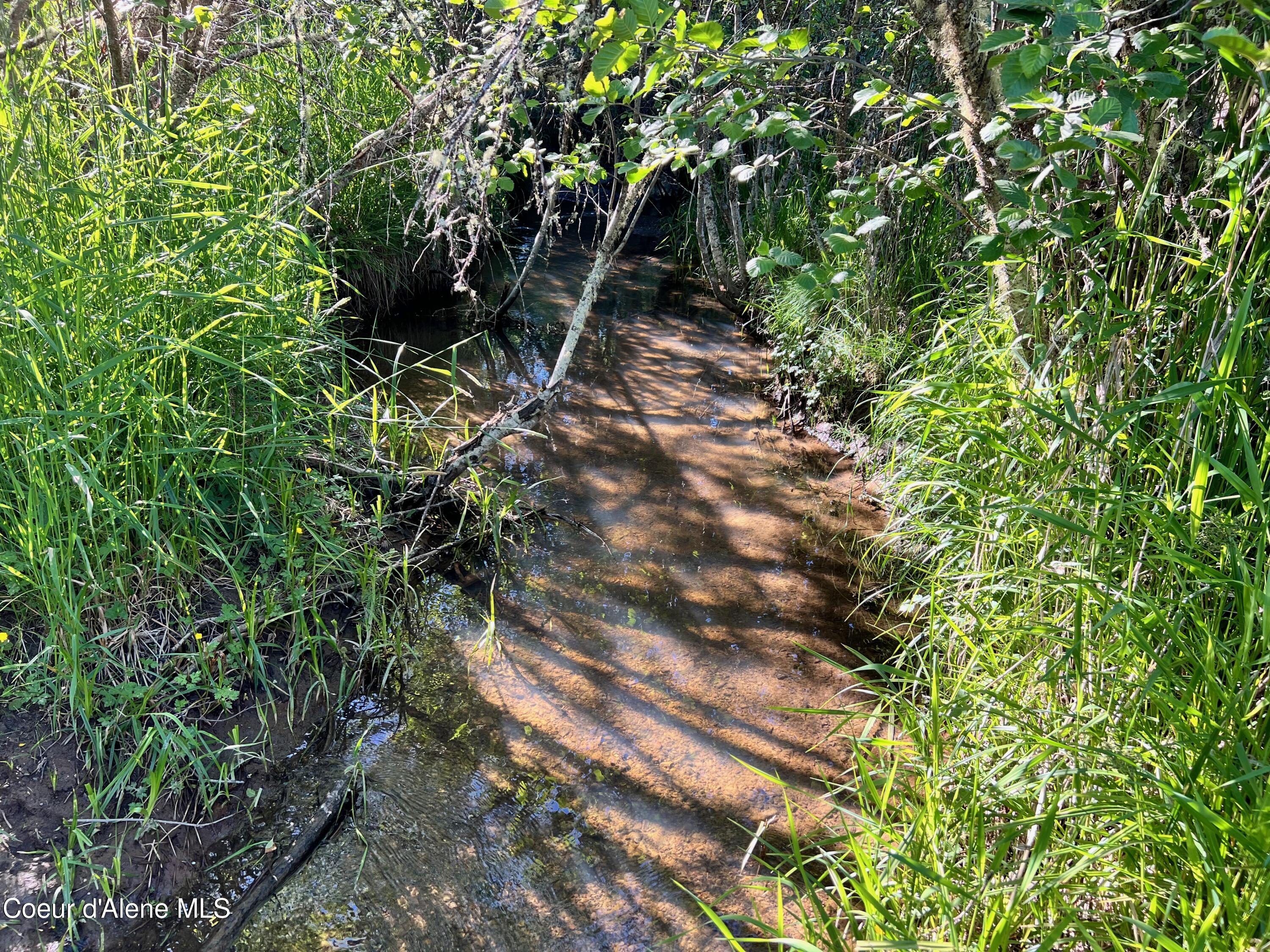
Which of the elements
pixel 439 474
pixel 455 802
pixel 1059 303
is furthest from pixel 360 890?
pixel 1059 303

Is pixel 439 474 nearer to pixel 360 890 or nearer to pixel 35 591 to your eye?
pixel 35 591

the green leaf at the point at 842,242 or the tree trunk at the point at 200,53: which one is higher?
the tree trunk at the point at 200,53

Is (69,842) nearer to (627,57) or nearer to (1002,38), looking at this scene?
(627,57)

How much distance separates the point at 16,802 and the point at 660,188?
7.96 metres

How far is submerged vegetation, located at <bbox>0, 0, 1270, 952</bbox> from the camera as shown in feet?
4.73

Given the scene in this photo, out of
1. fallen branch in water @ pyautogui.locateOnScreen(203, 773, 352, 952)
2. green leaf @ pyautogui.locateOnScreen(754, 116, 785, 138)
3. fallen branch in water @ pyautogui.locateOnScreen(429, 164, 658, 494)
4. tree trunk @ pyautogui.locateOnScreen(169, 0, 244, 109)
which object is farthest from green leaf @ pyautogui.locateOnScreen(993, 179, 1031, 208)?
tree trunk @ pyautogui.locateOnScreen(169, 0, 244, 109)

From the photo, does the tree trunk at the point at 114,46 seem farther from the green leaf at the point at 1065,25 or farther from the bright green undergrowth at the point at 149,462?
the green leaf at the point at 1065,25

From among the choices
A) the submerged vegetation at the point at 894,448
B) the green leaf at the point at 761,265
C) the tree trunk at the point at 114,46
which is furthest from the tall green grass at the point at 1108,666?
the tree trunk at the point at 114,46

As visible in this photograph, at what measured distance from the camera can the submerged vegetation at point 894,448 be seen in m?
1.44

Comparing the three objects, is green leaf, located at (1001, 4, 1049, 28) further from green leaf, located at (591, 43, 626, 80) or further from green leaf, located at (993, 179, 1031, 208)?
green leaf, located at (591, 43, 626, 80)

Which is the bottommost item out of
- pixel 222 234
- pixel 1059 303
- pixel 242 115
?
pixel 1059 303

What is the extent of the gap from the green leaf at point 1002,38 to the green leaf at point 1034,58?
0.10 feet

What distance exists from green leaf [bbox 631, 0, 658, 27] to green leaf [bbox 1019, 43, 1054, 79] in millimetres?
641

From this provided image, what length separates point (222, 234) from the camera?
220 cm
